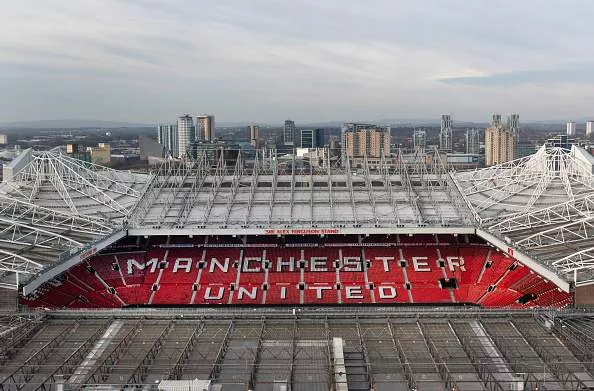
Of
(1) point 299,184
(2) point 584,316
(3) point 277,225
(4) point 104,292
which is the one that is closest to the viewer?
(2) point 584,316

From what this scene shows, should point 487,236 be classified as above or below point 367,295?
above

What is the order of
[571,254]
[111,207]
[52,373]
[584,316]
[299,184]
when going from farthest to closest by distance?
[299,184], [111,207], [571,254], [584,316], [52,373]

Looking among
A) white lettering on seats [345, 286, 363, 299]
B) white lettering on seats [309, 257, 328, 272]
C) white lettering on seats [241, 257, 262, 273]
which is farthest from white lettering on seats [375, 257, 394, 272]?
white lettering on seats [241, 257, 262, 273]

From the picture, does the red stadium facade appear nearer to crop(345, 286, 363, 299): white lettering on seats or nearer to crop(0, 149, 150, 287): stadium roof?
crop(345, 286, 363, 299): white lettering on seats

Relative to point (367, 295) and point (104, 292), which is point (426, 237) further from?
point (104, 292)

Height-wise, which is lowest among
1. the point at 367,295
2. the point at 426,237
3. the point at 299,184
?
the point at 367,295

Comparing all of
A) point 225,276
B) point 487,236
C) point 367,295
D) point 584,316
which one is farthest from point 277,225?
point 584,316

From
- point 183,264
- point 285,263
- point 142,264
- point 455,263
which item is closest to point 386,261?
point 455,263
